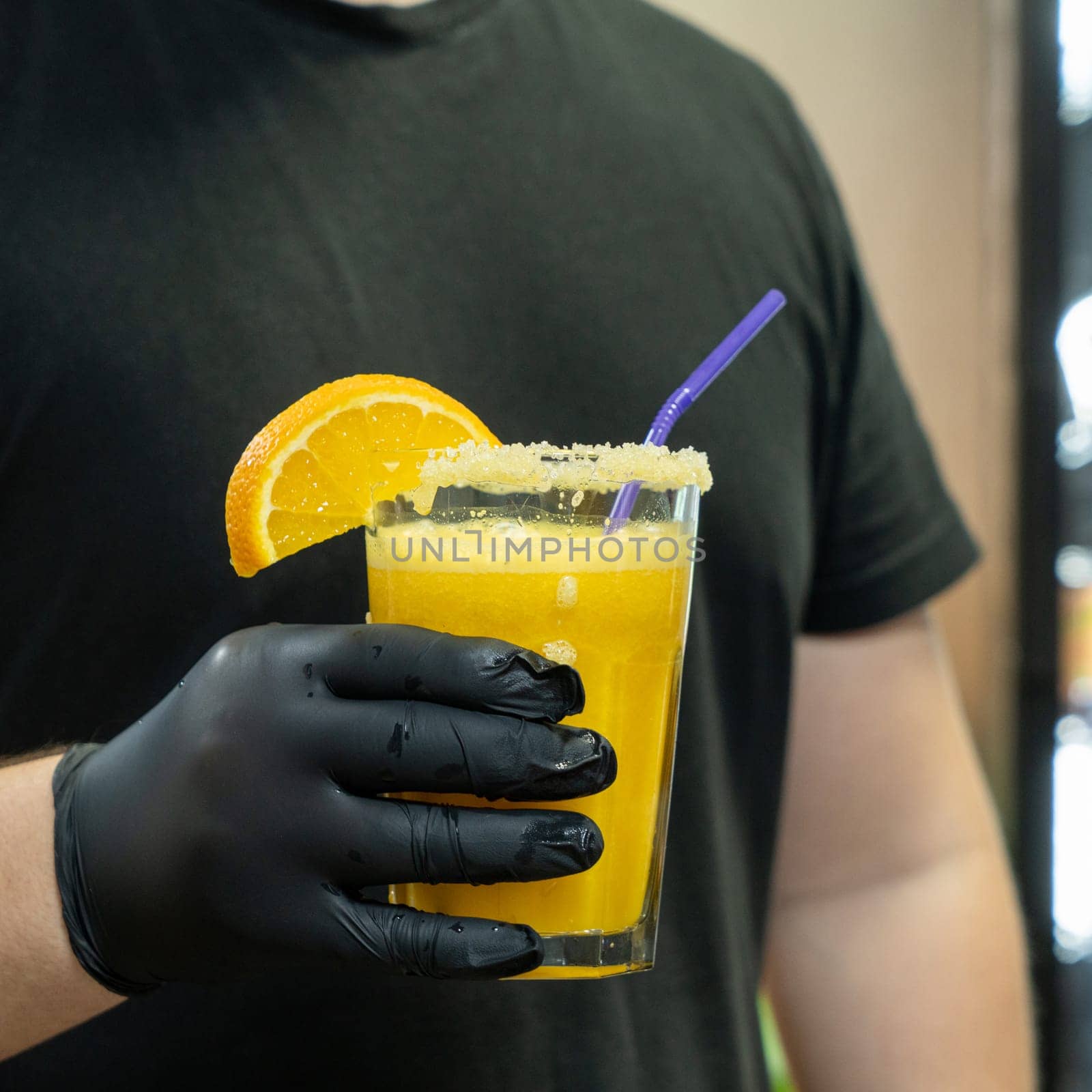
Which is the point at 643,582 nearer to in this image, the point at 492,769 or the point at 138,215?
the point at 492,769

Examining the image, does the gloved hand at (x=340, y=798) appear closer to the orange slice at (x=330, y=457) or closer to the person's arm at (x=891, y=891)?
the orange slice at (x=330, y=457)

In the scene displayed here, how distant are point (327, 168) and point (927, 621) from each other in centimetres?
71

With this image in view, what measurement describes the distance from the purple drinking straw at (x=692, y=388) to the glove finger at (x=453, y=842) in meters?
0.16

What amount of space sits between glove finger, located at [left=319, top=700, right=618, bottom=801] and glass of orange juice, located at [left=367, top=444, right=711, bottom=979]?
0.20 feet

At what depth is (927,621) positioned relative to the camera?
3.68ft

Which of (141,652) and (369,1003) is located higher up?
(141,652)

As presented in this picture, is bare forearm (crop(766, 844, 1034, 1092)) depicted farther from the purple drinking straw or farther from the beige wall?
the beige wall

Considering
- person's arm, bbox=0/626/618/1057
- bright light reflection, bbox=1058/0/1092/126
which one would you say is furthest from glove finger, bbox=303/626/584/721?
bright light reflection, bbox=1058/0/1092/126

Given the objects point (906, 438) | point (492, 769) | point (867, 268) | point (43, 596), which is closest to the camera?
point (492, 769)

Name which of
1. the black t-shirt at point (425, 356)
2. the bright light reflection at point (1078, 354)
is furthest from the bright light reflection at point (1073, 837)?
the black t-shirt at point (425, 356)

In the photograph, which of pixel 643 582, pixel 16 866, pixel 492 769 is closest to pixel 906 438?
pixel 643 582

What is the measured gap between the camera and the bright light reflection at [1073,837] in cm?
259

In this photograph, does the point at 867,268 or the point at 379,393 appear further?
the point at 867,268

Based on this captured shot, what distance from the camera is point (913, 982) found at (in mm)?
1088
